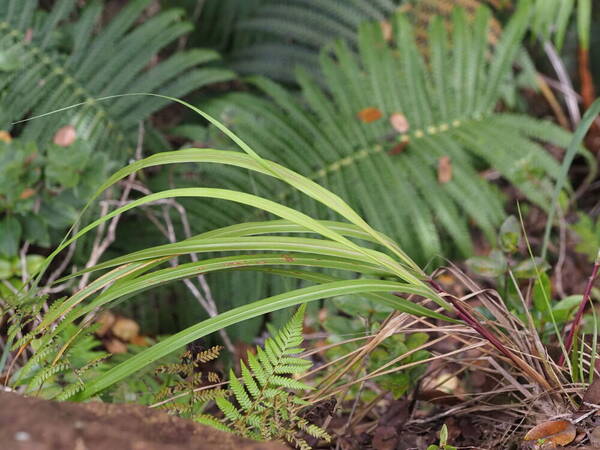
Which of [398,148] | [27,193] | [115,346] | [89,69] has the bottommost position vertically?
[115,346]

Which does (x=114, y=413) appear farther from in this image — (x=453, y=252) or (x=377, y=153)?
(x=453, y=252)

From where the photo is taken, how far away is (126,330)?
5.58ft

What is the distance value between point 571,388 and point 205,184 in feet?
4.09

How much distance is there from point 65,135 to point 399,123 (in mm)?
1008

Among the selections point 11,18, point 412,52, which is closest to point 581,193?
point 412,52

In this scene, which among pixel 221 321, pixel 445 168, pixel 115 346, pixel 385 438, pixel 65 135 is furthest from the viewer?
pixel 445 168

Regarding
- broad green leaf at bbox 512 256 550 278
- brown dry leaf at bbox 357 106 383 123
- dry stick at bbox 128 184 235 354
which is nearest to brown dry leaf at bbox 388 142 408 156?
brown dry leaf at bbox 357 106 383 123

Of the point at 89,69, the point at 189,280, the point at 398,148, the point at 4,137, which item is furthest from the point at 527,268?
the point at 89,69

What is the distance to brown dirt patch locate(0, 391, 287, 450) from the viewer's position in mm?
630

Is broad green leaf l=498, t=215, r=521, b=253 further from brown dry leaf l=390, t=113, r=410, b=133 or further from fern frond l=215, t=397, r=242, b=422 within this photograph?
brown dry leaf l=390, t=113, r=410, b=133

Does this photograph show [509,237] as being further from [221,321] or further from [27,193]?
[27,193]

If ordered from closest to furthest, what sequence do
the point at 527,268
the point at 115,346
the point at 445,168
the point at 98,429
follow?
the point at 98,429, the point at 527,268, the point at 115,346, the point at 445,168

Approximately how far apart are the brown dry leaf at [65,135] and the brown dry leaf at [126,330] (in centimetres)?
52

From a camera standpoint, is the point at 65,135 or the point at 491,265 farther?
the point at 65,135
